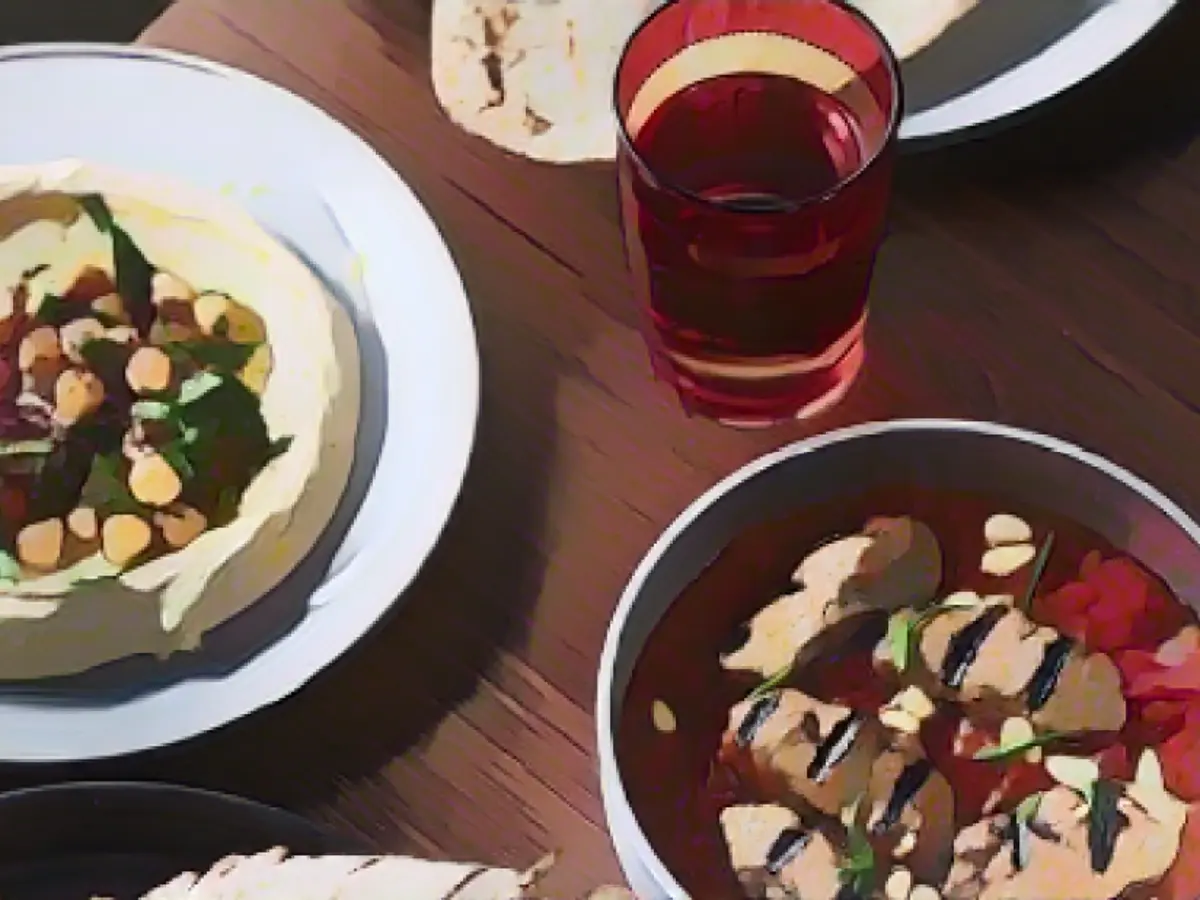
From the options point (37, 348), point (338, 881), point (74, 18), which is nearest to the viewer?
point (338, 881)

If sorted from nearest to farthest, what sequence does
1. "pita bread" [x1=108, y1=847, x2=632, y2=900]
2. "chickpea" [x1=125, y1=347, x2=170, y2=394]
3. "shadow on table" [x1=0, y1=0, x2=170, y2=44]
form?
"pita bread" [x1=108, y1=847, x2=632, y2=900], "chickpea" [x1=125, y1=347, x2=170, y2=394], "shadow on table" [x1=0, y1=0, x2=170, y2=44]

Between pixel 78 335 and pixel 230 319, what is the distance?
0.05 metres

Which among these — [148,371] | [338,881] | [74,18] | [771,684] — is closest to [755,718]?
[771,684]

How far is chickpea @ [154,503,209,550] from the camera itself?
22.9 inches

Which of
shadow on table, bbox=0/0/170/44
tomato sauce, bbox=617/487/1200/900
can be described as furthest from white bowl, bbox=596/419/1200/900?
shadow on table, bbox=0/0/170/44

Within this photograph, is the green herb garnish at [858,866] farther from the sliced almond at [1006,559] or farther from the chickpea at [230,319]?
the chickpea at [230,319]

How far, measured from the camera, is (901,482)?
23.4 inches

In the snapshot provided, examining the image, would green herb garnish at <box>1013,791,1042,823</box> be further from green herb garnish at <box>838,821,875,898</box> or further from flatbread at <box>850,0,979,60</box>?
flatbread at <box>850,0,979,60</box>

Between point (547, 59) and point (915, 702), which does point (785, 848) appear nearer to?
point (915, 702)

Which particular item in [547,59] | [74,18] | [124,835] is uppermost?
[547,59]

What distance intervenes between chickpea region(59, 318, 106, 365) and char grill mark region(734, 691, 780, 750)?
0.26 metres

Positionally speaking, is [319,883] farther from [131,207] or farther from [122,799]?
[131,207]

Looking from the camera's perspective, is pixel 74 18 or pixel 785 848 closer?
pixel 785 848

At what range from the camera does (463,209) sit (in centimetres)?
69
